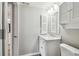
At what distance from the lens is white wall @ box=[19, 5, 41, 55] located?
9.97 ft

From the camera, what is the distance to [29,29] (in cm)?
314

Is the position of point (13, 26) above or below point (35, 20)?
below

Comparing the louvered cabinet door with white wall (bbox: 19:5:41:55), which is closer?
the louvered cabinet door

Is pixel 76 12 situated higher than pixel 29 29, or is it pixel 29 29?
pixel 76 12

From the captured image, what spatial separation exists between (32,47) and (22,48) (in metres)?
0.35

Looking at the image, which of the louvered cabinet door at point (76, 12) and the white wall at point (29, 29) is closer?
the louvered cabinet door at point (76, 12)

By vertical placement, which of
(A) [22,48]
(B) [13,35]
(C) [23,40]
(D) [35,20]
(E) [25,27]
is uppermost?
(D) [35,20]

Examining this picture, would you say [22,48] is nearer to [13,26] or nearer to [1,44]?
[13,26]

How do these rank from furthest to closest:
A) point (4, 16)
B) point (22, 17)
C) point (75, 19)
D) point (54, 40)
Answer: point (22, 17), point (54, 40), point (75, 19), point (4, 16)

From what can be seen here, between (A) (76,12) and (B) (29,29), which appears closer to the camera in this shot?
(A) (76,12)

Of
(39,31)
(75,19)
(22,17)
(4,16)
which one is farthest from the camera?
(39,31)

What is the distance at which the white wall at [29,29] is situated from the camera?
304cm

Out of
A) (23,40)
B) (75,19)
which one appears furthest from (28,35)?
(75,19)

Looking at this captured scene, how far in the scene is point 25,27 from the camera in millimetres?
3094
